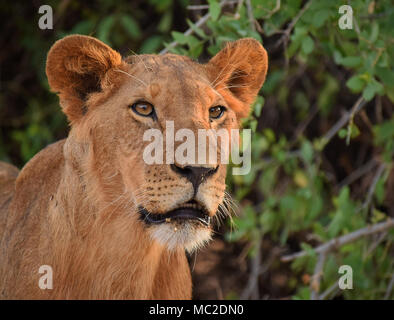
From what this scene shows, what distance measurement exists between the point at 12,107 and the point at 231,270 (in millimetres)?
2964

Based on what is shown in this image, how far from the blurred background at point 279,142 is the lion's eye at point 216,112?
0.94m

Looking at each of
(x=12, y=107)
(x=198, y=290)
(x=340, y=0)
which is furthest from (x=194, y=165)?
(x=12, y=107)

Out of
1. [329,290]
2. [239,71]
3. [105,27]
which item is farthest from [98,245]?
[105,27]

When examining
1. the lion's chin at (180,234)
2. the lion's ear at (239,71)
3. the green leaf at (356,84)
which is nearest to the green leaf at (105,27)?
the lion's ear at (239,71)

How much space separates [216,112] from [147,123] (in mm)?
395

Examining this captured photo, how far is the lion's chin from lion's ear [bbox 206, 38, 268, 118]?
837 millimetres

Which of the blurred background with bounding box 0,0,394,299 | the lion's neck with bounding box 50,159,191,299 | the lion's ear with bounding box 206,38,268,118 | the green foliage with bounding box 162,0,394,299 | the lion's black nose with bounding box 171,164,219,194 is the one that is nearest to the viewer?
the lion's black nose with bounding box 171,164,219,194

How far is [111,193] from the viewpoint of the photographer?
3.07m

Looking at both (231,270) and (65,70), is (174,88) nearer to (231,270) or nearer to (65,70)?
(65,70)

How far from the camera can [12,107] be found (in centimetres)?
764

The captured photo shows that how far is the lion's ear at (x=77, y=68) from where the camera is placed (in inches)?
122

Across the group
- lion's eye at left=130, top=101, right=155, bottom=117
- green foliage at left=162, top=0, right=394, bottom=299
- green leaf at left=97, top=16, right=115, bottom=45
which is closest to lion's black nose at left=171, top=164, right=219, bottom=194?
lion's eye at left=130, top=101, right=155, bottom=117

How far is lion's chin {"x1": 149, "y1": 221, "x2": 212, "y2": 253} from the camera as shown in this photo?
2.82 m

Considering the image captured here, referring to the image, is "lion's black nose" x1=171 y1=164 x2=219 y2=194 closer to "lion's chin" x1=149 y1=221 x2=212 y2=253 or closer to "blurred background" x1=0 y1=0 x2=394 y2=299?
"lion's chin" x1=149 y1=221 x2=212 y2=253
